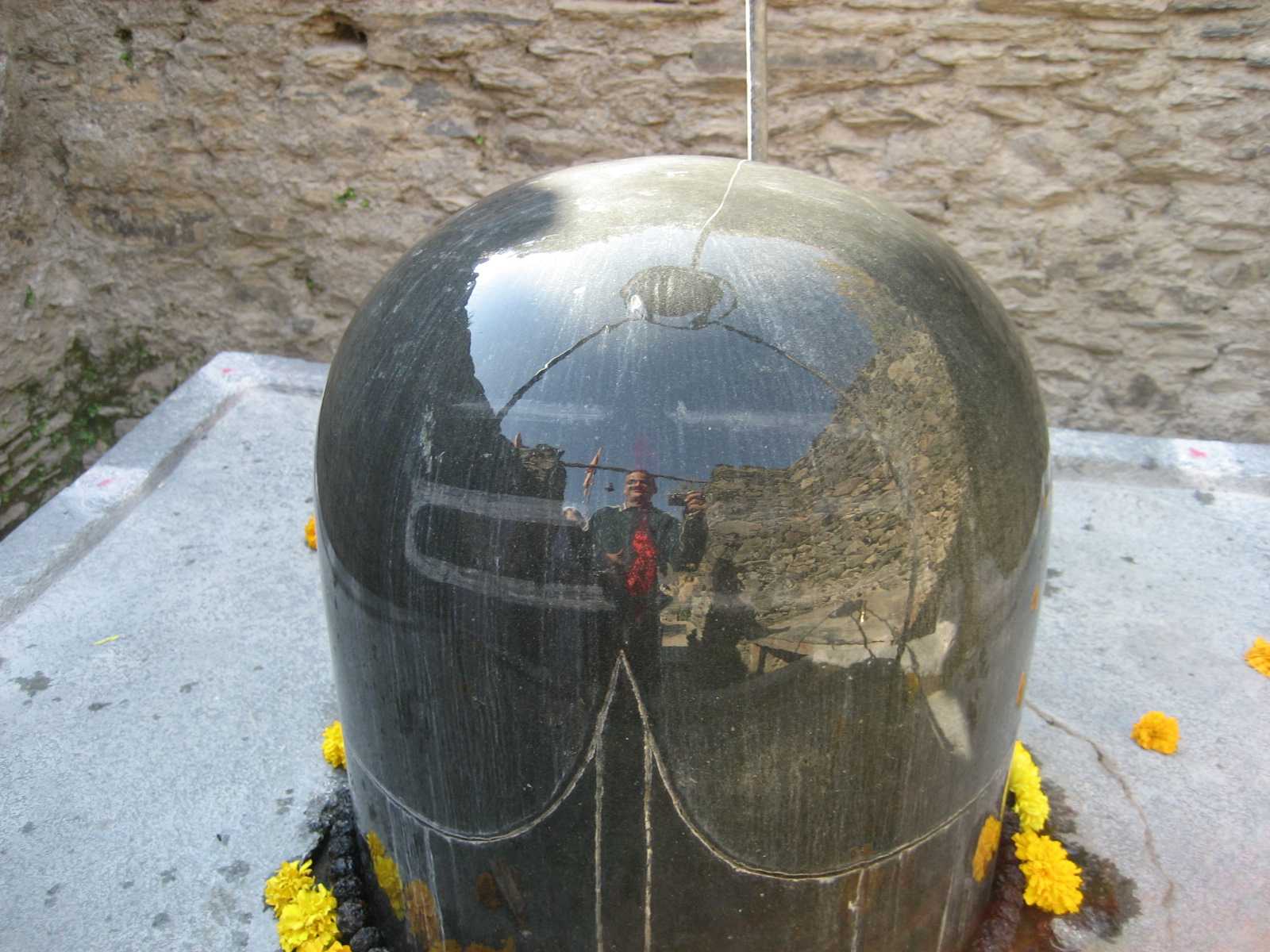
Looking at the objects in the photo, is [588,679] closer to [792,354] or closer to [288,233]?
[792,354]

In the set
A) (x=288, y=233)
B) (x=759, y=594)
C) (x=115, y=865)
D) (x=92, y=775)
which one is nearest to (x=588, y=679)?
(x=759, y=594)

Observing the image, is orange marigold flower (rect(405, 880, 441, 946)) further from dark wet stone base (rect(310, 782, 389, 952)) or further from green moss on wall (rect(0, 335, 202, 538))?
green moss on wall (rect(0, 335, 202, 538))

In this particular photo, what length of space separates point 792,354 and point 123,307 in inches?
185

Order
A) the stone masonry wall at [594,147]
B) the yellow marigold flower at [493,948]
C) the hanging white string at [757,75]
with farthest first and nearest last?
the stone masonry wall at [594,147], the hanging white string at [757,75], the yellow marigold flower at [493,948]

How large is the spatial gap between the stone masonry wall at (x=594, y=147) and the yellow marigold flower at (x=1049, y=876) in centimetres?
276

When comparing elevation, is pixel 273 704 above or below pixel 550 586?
below

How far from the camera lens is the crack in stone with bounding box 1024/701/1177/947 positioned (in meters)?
2.07

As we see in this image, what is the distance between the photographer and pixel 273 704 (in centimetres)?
258

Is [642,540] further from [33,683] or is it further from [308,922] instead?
[33,683]

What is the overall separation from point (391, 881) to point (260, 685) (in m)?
0.96

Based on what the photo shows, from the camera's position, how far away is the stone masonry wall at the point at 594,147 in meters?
3.97

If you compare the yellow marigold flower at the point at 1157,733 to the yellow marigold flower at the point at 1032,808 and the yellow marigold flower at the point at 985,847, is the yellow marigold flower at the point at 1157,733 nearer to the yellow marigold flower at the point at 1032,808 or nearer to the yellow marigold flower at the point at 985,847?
the yellow marigold flower at the point at 1032,808

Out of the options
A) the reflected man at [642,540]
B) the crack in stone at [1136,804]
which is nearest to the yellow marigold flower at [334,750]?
the reflected man at [642,540]

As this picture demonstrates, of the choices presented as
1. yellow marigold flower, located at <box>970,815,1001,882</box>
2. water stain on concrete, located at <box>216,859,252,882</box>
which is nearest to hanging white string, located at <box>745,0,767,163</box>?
yellow marigold flower, located at <box>970,815,1001,882</box>
